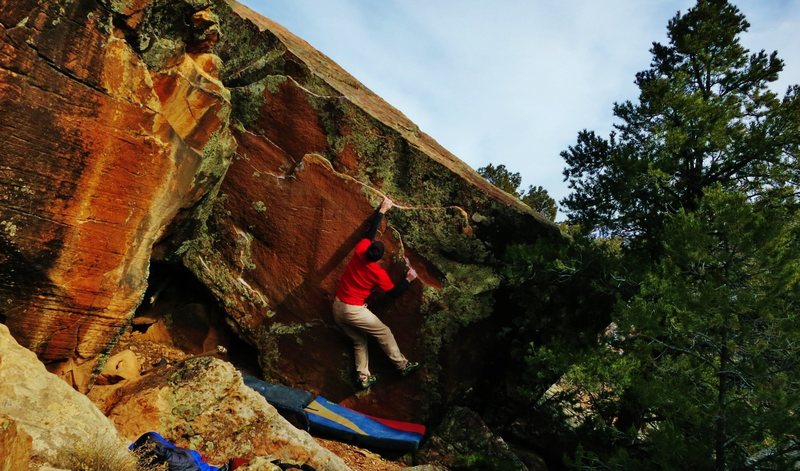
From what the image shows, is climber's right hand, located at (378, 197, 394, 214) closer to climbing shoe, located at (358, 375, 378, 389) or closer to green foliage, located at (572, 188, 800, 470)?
climbing shoe, located at (358, 375, 378, 389)

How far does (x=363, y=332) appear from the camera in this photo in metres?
8.70

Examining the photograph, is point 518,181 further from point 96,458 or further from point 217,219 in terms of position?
point 96,458

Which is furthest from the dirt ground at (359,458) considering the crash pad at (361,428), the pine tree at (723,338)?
the pine tree at (723,338)

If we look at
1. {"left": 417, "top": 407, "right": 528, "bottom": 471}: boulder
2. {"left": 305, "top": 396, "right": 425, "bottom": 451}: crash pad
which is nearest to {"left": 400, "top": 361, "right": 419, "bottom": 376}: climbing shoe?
{"left": 305, "top": 396, "right": 425, "bottom": 451}: crash pad

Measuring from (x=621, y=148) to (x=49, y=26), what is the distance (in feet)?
28.7

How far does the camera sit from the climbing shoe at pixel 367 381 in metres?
8.77

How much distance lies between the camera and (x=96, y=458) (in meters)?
4.41

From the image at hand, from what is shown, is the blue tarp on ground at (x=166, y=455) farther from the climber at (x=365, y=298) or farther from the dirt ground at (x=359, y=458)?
the climber at (x=365, y=298)

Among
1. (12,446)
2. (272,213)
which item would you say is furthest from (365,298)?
(12,446)

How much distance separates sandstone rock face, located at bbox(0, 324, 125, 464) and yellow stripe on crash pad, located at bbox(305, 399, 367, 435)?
11.1 ft

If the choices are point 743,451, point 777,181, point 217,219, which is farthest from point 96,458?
point 777,181

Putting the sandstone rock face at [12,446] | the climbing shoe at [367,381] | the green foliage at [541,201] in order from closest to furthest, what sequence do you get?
the sandstone rock face at [12,446]
the climbing shoe at [367,381]
the green foliage at [541,201]

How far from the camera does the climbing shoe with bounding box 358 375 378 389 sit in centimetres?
877

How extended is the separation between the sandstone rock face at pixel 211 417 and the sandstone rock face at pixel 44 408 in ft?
3.01
